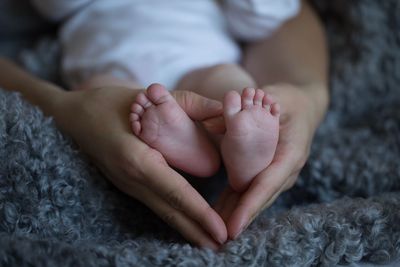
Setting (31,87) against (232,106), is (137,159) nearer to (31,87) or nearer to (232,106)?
(232,106)

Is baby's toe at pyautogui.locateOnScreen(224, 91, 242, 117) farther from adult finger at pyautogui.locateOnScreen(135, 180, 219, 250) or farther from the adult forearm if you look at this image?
the adult forearm

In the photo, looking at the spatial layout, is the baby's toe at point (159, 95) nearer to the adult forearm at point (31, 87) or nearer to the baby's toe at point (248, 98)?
the baby's toe at point (248, 98)

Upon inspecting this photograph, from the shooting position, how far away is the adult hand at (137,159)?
66cm

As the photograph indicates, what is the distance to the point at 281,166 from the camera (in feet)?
2.33

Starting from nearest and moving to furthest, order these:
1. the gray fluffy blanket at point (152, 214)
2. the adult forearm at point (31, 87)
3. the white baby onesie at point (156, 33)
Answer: the gray fluffy blanket at point (152, 214)
the adult forearm at point (31, 87)
the white baby onesie at point (156, 33)

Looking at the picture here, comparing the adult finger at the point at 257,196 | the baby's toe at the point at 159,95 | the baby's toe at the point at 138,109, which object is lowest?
the adult finger at the point at 257,196

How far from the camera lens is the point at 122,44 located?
3.24ft

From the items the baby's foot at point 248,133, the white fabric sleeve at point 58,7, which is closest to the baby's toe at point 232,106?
the baby's foot at point 248,133

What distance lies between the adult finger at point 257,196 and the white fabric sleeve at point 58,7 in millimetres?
566

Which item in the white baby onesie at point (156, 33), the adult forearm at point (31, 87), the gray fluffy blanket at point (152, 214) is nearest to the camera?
the gray fluffy blanket at point (152, 214)

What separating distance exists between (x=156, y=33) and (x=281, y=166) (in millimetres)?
413

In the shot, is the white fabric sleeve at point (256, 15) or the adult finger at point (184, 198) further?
the white fabric sleeve at point (256, 15)

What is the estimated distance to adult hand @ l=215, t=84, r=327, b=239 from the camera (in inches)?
26.3

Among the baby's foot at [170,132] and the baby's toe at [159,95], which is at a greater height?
the baby's toe at [159,95]
